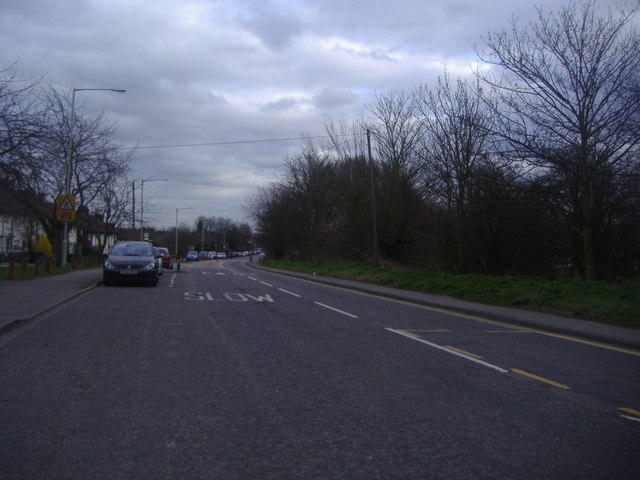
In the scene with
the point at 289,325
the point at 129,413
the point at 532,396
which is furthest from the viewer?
the point at 289,325

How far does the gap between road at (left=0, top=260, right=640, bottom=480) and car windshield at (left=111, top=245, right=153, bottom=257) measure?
36.3 ft

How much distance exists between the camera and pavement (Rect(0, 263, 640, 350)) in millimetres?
10125

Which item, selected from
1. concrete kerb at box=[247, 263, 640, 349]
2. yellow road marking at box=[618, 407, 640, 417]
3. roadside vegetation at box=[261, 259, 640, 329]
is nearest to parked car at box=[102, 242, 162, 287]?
concrete kerb at box=[247, 263, 640, 349]

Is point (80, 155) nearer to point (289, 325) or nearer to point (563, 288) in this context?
point (289, 325)

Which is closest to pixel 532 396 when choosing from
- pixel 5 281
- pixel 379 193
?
pixel 5 281

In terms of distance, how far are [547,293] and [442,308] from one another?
9.44 feet

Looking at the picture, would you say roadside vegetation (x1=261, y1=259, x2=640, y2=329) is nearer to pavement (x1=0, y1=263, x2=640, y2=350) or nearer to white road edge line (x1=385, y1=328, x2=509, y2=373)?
pavement (x1=0, y1=263, x2=640, y2=350)

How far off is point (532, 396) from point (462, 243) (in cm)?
2119

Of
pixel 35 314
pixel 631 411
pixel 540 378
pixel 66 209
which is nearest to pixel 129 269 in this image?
pixel 66 209

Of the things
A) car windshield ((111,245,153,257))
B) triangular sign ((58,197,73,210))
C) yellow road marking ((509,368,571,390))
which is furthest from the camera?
triangular sign ((58,197,73,210))

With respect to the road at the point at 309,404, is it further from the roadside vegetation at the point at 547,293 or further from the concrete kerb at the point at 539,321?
the roadside vegetation at the point at 547,293

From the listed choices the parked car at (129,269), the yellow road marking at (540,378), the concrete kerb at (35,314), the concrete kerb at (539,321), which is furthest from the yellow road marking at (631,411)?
the parked car at (129,269)

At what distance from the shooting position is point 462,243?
26.5 meters

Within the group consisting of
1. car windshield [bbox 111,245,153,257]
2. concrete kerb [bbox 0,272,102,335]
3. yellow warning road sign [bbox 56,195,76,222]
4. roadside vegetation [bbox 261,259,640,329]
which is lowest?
concrete kerb [bbox 0,272,102,335]
